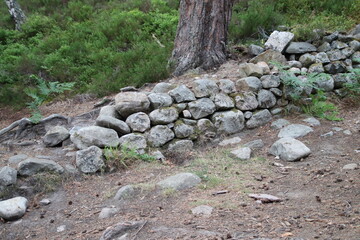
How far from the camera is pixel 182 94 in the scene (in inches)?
220

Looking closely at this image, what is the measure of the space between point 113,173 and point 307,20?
532 centimetres

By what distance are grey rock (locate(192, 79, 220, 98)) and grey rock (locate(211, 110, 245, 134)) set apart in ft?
1.13

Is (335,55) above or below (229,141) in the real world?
above

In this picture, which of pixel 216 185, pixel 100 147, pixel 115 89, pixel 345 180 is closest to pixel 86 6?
pixel 115 89

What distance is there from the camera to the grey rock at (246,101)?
580 cm

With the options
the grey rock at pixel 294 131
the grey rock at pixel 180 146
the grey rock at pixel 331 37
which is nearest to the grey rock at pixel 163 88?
the grey rock at pixel 180 146

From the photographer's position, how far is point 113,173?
4.69 meters

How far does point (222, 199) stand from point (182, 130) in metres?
1.78

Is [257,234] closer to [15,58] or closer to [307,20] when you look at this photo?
[307,20]

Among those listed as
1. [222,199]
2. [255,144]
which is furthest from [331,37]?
[222,199]

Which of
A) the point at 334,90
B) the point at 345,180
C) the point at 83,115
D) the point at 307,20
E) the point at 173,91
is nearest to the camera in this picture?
the point at 345,180

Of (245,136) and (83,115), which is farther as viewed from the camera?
(83,115)

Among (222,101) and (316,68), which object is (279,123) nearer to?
(222,101)

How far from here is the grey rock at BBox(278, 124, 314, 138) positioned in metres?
5.41
